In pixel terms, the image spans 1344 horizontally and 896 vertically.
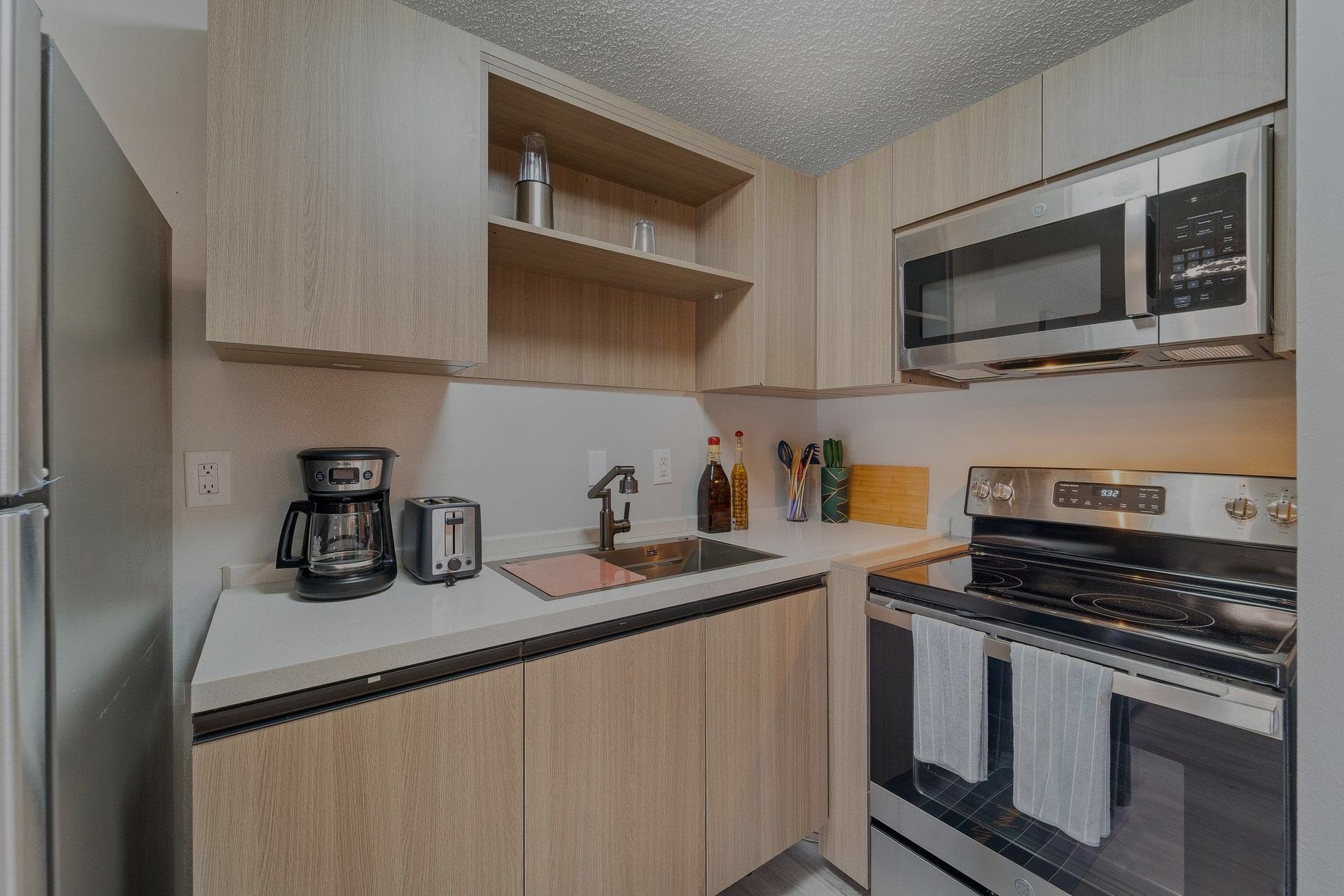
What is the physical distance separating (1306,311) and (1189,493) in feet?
3.59

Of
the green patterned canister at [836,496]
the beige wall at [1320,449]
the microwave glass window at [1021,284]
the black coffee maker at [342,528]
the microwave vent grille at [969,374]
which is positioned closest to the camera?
the beige wall at [1320,449]

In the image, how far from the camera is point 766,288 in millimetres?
1857

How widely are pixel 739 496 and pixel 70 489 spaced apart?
5.76 feet

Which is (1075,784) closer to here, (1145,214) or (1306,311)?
(1306,311)

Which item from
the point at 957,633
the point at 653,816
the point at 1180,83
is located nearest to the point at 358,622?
the point at 653,816

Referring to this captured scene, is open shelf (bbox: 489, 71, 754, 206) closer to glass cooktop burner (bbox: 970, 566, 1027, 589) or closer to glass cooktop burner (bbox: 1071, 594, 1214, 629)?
glass cooktop burner (bbox: 970, 566, 1027, 589)

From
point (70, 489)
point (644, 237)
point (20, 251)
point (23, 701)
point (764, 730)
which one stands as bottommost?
point (764, 730)

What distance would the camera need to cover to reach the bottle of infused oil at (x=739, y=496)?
2.11 meters

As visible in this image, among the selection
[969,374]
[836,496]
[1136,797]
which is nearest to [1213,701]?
[1136,797]

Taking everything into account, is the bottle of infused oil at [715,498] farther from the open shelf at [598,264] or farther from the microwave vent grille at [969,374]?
the microwave vent grille at [969,374]

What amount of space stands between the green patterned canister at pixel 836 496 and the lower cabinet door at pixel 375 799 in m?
1.51

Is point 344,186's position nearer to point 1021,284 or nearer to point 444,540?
point 444,540

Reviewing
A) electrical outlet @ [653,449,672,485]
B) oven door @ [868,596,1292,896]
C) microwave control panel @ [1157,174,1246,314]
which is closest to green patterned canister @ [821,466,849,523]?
electrical outlet @ [653,449,672,485]

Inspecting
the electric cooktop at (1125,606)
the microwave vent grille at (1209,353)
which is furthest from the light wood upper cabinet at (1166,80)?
the electric cooktop at (1125,606)
